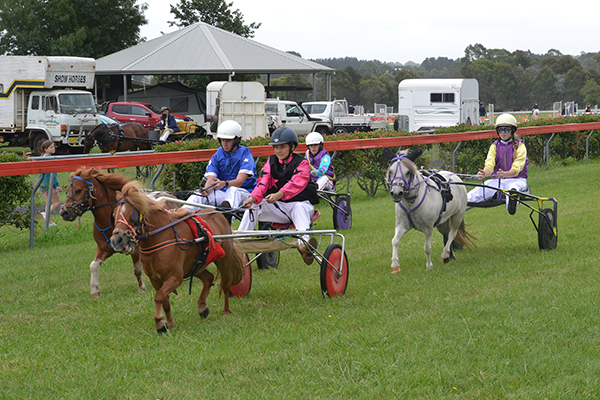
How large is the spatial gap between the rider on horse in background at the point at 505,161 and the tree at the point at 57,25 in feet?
140

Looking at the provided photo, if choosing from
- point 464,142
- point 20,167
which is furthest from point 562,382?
point 464,142

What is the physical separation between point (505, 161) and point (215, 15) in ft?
159

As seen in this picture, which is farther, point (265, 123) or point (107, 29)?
point (107, 29)

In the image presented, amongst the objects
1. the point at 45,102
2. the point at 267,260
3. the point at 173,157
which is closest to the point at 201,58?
the point at 45,102

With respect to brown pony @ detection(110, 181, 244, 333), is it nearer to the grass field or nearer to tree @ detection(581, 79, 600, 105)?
the grass field

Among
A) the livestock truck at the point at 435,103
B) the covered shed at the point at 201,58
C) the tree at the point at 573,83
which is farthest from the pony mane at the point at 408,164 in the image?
the tree at the point at 573,83

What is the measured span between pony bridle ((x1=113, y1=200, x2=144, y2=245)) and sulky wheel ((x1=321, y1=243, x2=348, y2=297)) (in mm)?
2249

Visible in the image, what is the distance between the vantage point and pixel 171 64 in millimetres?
42469

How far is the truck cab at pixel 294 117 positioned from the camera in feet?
108

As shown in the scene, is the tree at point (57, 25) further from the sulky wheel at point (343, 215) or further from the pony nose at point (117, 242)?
the pony nose at point (117, 242)

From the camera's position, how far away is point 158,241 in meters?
6.49

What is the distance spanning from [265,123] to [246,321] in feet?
71.1

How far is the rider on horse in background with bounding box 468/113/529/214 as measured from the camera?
35.0ft

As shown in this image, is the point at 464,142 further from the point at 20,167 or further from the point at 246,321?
the point at 246,321
